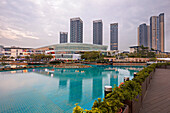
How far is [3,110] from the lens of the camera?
24.6 ft

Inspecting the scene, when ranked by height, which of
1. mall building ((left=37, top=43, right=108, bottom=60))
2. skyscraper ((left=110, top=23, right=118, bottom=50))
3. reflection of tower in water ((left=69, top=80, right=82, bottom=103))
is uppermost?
skyscraper ((left=110, top=23, right=118, bottom=50))

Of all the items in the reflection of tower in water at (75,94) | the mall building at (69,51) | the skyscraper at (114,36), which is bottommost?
the reflection of tower in water at (75,94)

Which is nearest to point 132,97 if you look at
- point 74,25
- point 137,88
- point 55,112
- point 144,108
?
point 137,88

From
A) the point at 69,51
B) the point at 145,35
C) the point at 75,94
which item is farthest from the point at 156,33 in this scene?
the point at 75,94

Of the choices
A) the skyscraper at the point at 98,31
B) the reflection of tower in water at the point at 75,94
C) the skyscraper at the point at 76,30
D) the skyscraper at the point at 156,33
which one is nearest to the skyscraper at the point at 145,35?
the skyscraper at the point at 156,33

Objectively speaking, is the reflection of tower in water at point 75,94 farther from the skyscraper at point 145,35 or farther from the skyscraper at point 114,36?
the skyscraper at point 145,35

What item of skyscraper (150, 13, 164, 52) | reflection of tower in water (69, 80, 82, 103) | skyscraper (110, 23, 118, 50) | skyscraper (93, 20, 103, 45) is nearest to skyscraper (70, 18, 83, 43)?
skyscraper (93, 20, 103, 45)

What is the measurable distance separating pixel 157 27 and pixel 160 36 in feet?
52.8

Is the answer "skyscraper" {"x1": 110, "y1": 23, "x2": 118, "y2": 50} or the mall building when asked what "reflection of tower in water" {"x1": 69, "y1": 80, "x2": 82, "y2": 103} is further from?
"skyscraper" {"x1": 110, "y1": 23, "x2": 118, "y2": 50}

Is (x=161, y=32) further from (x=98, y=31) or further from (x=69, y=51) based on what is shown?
(x=69, y=51)

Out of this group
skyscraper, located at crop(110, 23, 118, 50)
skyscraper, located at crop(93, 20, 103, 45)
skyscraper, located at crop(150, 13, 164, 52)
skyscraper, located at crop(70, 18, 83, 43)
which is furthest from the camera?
skyscraper, located at crop(110, 23, 118, 50)

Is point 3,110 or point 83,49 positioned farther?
point 83,49

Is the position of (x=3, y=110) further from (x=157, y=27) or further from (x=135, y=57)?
(x=157, y=27)

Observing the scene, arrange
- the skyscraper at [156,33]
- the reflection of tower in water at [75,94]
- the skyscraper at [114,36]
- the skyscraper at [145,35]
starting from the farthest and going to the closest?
the skyscraper at [145,35] < the skyscraper at [114,36] < the skyscraper at [156,33] < the reflection of tower in water at [75,94]
